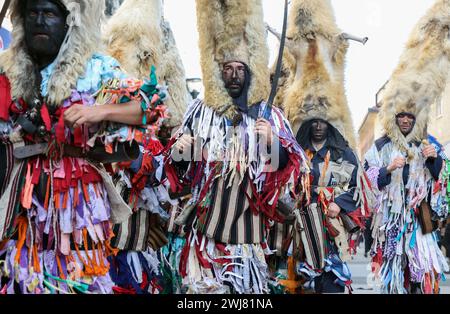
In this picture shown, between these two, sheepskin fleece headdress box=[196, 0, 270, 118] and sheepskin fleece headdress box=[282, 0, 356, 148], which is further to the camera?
sheepskin fleece headdress box=[282, 0, 356, 148]

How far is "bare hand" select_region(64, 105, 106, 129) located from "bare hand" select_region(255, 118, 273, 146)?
6.37ft

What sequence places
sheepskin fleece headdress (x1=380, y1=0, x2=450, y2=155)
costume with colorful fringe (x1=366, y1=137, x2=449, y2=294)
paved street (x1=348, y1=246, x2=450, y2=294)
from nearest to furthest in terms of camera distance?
costume with colorful fringe (x1=366, y1=137, x2=449, y2=294)
sheepskin fleece headdress (x1=380, y1=0, x2=450, y2=155)
paved street (x1=348, y1=246, x2=450, y2=294)

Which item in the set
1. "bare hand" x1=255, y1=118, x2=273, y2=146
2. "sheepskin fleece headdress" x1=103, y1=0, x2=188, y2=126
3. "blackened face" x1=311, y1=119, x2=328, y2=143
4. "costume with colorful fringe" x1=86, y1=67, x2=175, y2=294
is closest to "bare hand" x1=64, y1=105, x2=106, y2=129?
"bare hand" x1=255, y1=118, x2=273, y2=146

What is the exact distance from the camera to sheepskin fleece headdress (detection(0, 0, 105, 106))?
13.0ft

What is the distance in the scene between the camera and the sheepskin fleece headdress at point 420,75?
860cm

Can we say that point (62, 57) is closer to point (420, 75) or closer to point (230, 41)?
point (230, 41)

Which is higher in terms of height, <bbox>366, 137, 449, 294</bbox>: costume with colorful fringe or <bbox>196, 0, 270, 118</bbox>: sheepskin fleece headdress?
<bbox>196, 0, 270, 118</bbox>: sheepskin fleece headdress

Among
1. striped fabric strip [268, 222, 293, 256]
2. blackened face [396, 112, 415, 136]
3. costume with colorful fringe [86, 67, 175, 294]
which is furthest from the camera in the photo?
blackened face [396, 112, 415, 136]

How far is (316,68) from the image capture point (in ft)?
27.3

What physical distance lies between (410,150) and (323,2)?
1.84 metres

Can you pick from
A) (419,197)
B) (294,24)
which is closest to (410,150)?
(419,197)

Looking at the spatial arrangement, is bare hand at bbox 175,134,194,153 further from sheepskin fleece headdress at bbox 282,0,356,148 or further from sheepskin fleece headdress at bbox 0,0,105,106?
sheepskin fleece headdress at bbox 282,0,356,148

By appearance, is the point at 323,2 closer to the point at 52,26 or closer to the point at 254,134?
the point at 254,134

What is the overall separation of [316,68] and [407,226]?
185cm
